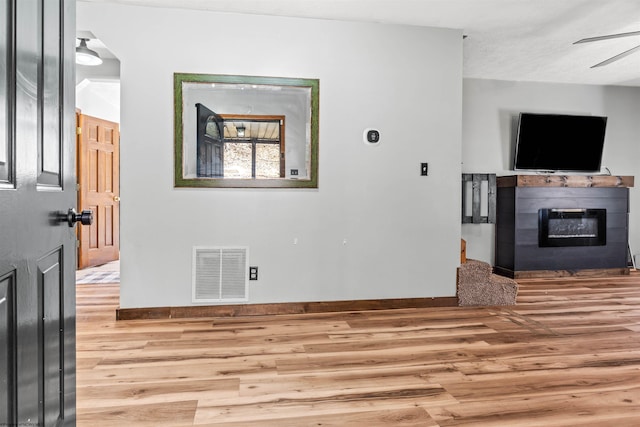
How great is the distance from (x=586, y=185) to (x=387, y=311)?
339 cm

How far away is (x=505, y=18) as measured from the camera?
3.57 meters

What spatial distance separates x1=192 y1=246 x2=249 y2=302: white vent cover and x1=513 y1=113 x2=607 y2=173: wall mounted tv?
12.7 feet

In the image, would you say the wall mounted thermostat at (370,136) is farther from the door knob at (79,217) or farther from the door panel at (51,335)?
the door panel at (51,335)

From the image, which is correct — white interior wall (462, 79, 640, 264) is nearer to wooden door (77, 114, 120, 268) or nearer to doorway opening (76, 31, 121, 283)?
doorway opening (76, 31, 121, 283)

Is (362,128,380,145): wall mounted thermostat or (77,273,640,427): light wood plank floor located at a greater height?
(362,128,380,145): wall mounted thermostat

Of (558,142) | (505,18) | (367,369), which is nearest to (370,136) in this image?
(505,18)

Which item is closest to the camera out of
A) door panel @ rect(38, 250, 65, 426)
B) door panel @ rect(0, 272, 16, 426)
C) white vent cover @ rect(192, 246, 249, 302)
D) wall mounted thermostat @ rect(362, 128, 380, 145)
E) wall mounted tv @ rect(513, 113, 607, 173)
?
door panel @ rect(0, 272, 16, 426)

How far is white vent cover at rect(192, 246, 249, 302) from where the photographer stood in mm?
3461

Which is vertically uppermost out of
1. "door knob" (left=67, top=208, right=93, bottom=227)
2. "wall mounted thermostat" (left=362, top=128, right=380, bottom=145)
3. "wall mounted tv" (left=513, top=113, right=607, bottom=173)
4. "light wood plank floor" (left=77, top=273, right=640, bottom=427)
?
"wall mounted tv" (left=513, top=113, right=607, bottom=173)

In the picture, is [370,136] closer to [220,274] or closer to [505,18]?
[505,18]

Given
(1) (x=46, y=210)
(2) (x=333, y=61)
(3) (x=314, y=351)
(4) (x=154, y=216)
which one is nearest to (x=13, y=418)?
(1) (x=46, y=210)

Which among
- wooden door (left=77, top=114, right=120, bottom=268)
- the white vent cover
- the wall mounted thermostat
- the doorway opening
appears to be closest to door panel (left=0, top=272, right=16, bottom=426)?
the white vent cover

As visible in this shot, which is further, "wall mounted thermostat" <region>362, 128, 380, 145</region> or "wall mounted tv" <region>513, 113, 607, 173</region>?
"wall mounted tv" <region>513, 113, 607, 173</region>

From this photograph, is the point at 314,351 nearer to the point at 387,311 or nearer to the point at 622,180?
the point at 387,311
